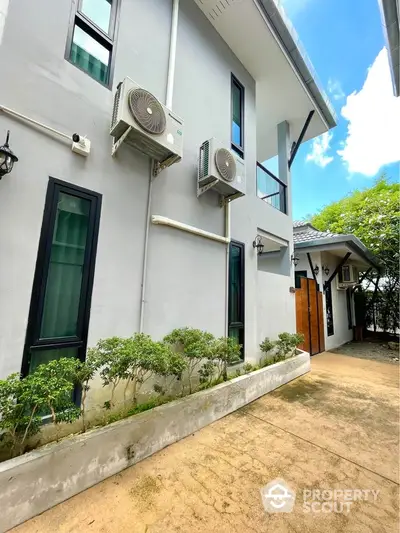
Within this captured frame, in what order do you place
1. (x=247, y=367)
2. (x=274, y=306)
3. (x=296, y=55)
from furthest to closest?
1. (x=274, y=306)
2. (x=296, y=55)
3. (x=247, y=367)

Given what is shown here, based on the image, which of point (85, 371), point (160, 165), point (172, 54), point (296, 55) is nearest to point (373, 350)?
point (296, 55)

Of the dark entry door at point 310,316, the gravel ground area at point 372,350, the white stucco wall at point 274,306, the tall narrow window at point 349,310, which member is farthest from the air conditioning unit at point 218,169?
the tall narrow window at point 349,310

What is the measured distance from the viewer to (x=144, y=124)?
102 inches

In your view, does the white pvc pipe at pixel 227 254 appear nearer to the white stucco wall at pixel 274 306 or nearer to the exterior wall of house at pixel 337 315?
the white stucco wall at pixel 274 306

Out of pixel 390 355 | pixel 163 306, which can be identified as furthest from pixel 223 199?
pixel 390 355

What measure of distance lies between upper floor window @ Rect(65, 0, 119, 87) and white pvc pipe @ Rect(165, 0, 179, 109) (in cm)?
80

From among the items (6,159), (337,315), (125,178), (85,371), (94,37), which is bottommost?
(85,371)

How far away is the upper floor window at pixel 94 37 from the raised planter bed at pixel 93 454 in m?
3.71

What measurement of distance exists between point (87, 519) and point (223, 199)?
392 centimetres

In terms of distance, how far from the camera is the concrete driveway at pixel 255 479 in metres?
1.53

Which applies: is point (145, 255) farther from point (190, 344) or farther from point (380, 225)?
point (380, 225)

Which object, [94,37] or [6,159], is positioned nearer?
[6,159]

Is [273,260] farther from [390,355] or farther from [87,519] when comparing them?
[87,519]

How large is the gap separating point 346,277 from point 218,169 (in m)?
7.23
